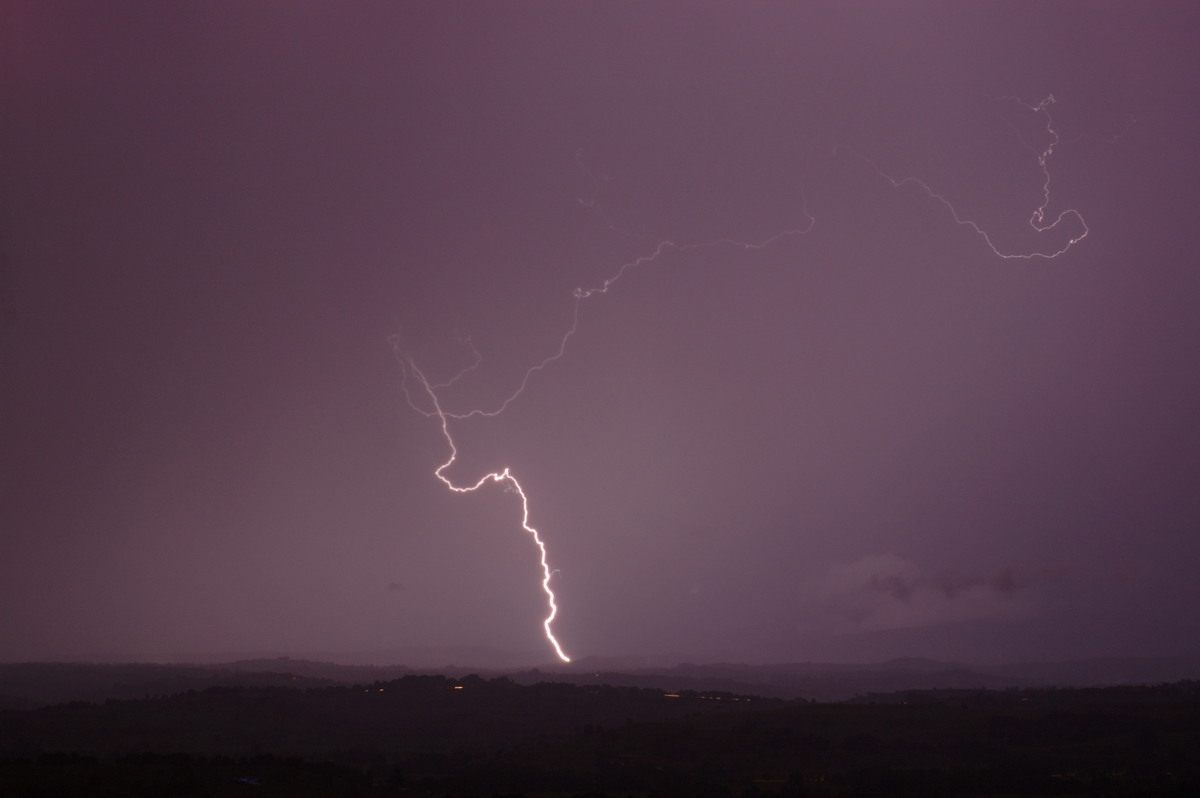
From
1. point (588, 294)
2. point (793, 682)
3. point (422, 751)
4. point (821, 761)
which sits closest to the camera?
point (821, 761)

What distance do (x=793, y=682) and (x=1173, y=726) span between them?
2364 inches

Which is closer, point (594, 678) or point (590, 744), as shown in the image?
point (590, 744)

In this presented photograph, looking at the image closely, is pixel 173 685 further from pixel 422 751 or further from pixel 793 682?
pixel 793 682

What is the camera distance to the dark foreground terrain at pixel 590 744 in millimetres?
26578

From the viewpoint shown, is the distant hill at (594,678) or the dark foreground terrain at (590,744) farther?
the distant hill at (594,678)

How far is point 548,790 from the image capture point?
1142 inches

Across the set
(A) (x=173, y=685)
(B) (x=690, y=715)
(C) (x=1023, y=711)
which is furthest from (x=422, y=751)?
(A) (x=173, y=685)

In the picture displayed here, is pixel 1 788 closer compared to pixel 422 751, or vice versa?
pixel 1 788

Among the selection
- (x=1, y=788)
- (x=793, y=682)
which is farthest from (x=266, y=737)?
(x=793, y=682)

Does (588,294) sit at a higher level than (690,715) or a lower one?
higher

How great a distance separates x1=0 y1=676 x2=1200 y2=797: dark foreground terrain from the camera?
26578 mm

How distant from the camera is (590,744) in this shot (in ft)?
117

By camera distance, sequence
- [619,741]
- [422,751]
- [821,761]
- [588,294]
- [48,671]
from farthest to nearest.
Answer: [48,671], [588,294], [422,751], [619,741], [821,761]

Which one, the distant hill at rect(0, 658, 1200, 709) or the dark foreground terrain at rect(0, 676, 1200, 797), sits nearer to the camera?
the dark foreground terrain at rect(0, 676, 1200, 797)
